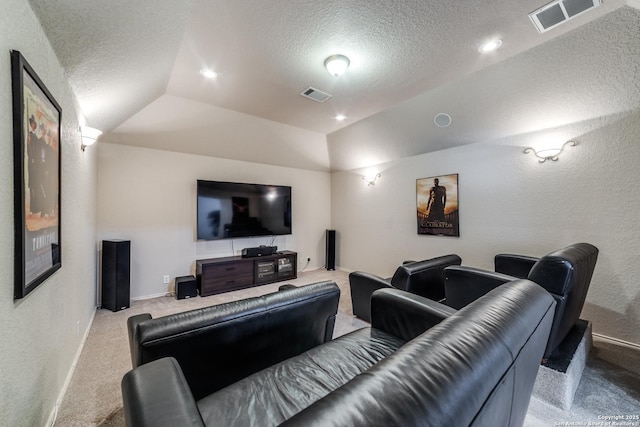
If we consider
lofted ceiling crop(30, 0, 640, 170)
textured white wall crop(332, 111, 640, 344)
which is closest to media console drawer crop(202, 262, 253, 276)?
lofted ceiling crop(30, 0, 640, 170)

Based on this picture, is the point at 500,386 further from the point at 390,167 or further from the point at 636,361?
the point at 390,167

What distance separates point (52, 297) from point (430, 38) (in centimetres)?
344

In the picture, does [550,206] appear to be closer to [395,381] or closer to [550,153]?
[550,153]

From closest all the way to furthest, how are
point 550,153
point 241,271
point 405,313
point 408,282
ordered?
point 405,313 → point 408,282 → point 550,153 → point 241,271

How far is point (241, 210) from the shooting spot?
4.59 m

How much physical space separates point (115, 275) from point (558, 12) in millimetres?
5325

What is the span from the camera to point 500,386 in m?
0.71

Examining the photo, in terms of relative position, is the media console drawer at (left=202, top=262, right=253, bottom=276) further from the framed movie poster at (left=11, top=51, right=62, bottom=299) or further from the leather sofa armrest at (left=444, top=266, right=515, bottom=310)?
the leather sofa armrest at (left=444, top=266, right=515, bottom=310)

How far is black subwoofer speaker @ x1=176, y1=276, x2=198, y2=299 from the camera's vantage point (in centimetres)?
376

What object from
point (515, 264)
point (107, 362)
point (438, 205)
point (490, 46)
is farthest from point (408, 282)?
point (107, 362)

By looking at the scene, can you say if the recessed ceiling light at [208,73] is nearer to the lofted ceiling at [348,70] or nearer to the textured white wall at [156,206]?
the lofted ceiling at [348,70]

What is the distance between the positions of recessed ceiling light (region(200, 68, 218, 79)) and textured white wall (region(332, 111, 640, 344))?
3.32 metres

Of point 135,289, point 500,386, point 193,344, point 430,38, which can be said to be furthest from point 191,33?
point 135,289

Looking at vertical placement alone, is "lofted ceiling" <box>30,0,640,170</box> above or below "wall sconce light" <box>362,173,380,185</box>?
above
